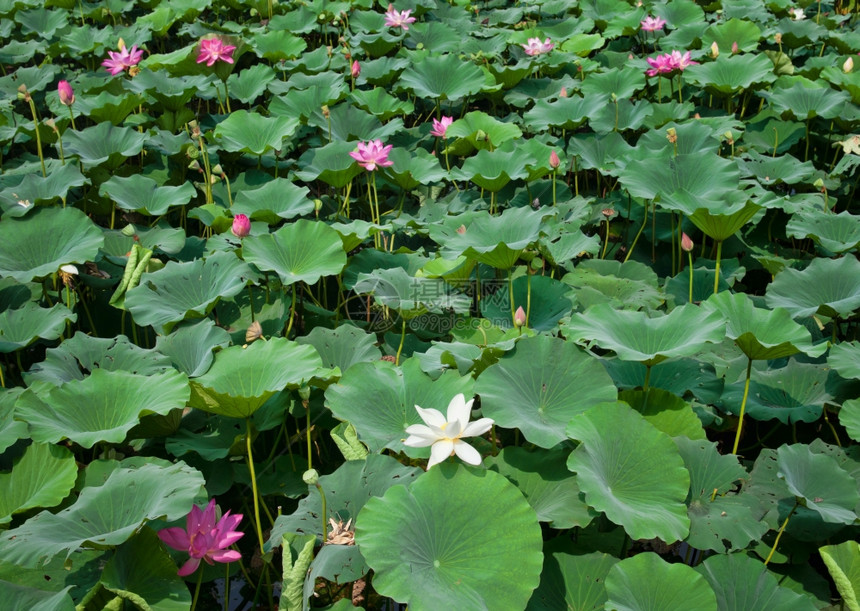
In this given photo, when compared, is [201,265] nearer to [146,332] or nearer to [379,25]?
[146,332]

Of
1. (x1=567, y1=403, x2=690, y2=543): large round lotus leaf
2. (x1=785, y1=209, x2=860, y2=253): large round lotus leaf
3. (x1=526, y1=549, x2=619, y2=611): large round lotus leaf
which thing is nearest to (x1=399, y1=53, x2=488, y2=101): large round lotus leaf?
(x1=785, y1=209, x2=860, y2=253): large round lotus leaf

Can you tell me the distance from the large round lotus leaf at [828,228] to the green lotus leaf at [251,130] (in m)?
2.10

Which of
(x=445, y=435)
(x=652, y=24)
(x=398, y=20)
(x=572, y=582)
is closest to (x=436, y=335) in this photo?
(x=445, y=435)

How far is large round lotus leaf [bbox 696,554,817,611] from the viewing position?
56.4 inches

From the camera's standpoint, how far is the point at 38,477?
1686mm

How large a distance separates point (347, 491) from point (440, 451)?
283mm

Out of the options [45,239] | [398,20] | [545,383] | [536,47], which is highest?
[398,20]

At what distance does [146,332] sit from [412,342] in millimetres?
999

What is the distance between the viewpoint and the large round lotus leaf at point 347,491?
159cm

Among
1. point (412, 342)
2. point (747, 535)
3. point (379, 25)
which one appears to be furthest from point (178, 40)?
point (747, 535)

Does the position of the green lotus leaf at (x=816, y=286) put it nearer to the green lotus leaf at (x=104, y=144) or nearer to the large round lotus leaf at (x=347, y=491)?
the large round lotus leaf at (x=347, y=491)

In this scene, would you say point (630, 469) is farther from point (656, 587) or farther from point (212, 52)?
point (212, 52)

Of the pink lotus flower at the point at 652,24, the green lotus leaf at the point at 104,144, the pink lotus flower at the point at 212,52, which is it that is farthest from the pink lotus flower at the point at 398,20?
the green lotus leaf at the point at 104,144

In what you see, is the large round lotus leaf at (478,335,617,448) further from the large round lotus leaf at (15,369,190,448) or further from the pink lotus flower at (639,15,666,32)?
the pink lotus flower at (639,15,666,32)
